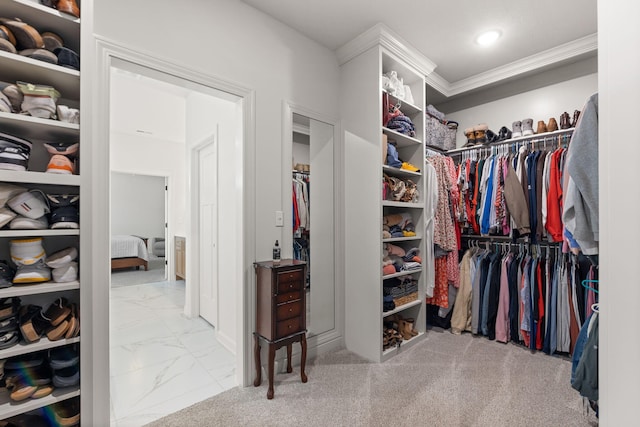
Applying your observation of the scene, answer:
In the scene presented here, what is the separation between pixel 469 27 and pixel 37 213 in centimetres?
291

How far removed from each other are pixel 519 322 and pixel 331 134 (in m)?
2.33

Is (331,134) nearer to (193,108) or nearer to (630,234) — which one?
(193,108)

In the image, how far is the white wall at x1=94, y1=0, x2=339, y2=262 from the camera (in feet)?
5.44

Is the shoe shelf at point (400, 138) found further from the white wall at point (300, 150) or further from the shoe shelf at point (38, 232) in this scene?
the shoe shelf at point (38, 232)

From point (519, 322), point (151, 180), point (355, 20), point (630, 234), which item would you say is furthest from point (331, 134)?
point (151, 180)

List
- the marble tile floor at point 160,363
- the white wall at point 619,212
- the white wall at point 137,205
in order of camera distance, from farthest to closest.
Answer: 1. the white wall at point 137,205
2. the marble tile floor at point 160,363
3. the white wall at point 619,212

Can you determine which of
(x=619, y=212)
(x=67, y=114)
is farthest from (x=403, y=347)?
(x=67, y=114)

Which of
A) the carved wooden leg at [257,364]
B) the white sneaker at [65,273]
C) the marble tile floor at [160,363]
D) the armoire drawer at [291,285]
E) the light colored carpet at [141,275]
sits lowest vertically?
the light colored carpet at [141,275]

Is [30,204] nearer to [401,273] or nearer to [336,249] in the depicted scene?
[336,249]

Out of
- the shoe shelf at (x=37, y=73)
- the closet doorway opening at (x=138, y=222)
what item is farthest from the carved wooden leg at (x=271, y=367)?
the closet doorway opening at (x=138, y=222)

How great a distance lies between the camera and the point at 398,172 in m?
2.68

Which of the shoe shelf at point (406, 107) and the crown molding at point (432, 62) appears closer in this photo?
the crown molding at point (432, 62)

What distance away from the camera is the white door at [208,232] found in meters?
3.13

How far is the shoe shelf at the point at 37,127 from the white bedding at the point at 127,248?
5.71m
